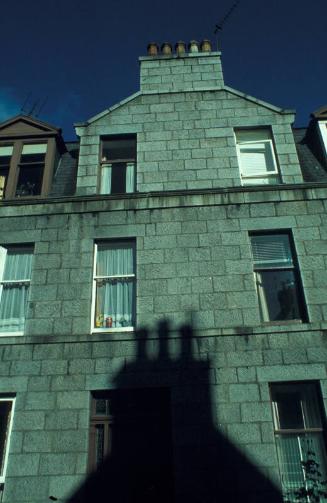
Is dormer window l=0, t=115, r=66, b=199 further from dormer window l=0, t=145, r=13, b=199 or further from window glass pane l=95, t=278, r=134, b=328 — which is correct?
window glass pane l=95, t=278, r=134, b=328

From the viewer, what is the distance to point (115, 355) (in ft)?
31.2

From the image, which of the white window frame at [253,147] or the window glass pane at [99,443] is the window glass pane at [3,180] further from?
the window glass pane at [99,443]

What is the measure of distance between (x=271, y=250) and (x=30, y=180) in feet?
22.5

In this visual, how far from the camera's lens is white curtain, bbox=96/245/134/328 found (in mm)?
10242

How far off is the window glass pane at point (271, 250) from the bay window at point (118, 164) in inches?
144

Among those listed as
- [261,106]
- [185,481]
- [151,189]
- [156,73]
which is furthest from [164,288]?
[156,73]

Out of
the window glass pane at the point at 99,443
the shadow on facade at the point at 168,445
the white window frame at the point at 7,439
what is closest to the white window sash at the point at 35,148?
the shadow on facade at the point at 168,445

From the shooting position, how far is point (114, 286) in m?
10.6

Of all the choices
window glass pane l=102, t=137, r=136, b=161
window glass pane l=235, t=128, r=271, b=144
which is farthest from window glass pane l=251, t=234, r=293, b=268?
window glass pane l=102, t=137, r=136, b=161

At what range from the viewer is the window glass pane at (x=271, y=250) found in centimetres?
1065

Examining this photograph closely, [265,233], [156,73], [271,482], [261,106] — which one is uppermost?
[156,73]

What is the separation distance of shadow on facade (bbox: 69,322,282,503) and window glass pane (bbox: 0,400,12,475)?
174 centimetres

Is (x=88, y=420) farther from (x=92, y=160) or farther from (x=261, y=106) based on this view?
(x=261, y=106)

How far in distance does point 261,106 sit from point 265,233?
4239mm
